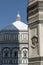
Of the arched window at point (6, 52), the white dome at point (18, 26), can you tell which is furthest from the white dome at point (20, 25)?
the arched window at point (6, 52)

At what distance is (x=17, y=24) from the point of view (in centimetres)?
3853

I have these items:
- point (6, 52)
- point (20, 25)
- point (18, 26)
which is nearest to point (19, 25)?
point (20, 25)

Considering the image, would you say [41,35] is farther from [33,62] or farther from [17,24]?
[17,24]

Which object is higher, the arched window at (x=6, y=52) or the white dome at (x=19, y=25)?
the white dome at (x=19, y=25)

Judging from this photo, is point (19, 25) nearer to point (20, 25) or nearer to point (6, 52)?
point (20, 25)

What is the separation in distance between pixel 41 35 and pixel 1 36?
3048 centimetres

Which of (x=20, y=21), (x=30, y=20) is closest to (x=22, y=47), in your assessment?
(x=20, y=21)

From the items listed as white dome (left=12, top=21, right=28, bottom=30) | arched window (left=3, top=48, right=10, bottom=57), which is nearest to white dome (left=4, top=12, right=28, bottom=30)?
white dome (left=12, top=21, right=28, bottom=30)

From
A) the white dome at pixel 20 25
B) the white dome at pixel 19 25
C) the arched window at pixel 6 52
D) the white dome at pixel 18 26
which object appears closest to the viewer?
the arched window at pixel 6 52

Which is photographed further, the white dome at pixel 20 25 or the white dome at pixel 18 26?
the white dome at pixel 20 25

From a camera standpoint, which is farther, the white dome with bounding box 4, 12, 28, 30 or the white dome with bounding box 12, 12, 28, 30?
the white dome with bounding box 12, 12, 28, 30

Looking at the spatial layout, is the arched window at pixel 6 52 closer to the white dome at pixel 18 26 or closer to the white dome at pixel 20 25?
the white dome at pixel 18 26

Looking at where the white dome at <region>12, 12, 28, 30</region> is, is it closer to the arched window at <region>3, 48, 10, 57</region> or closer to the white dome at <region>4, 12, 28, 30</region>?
the white dome at <region>4, 12, 28, 30</region>

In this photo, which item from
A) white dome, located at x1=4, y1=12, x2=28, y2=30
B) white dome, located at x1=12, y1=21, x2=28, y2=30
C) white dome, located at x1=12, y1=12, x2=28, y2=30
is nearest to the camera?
white dome, located at x1=4, y1=12, x2=28, y2=30
